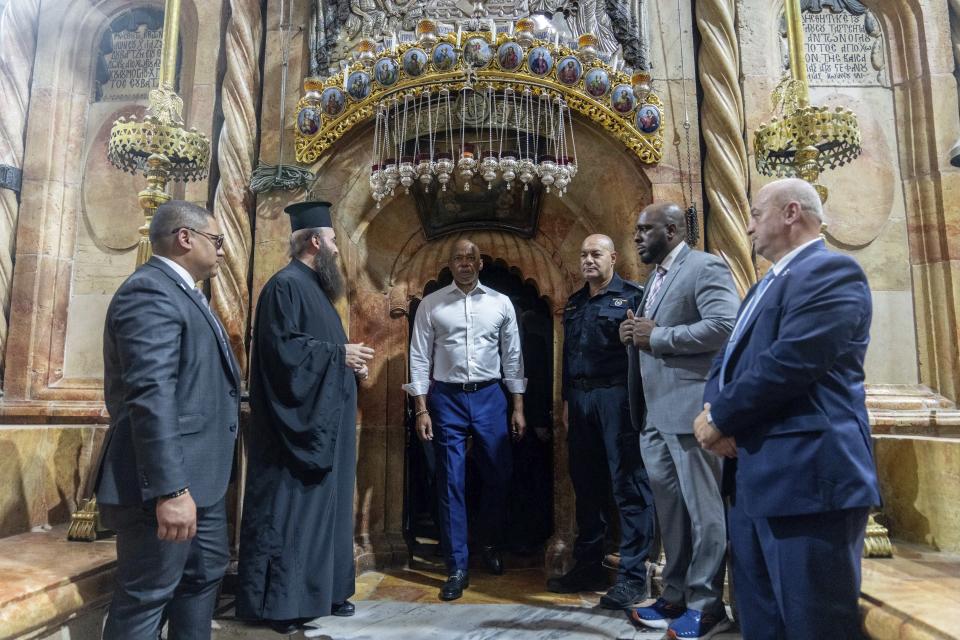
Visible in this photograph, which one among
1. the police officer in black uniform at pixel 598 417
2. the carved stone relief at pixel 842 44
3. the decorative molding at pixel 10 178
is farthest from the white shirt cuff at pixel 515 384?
the decorative molding at pixel 10 178

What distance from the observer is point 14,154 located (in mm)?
4578

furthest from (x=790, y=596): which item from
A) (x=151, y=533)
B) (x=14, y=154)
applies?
(x=14, y=154)

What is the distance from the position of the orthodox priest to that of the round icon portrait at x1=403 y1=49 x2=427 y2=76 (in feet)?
5.28

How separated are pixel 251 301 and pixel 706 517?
9.54ft

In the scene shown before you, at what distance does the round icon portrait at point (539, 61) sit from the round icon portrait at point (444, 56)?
1.54ft

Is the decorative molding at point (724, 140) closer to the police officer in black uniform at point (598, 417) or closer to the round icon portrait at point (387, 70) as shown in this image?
the police officer in black uniform at point (598, 417)

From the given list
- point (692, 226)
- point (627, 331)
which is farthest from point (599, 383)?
point (692, 226)

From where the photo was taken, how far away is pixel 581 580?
11.7ft

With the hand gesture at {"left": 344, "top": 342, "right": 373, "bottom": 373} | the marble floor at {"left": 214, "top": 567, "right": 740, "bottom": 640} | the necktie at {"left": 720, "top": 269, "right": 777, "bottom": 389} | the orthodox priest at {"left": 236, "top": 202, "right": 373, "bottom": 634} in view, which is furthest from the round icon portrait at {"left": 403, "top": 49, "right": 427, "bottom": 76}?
the marble floor at {"left": 214, "top": 567, "right": 740, "bottom": 640}

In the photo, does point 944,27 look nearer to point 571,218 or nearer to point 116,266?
point 571,218

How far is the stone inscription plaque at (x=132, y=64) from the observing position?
190 inches

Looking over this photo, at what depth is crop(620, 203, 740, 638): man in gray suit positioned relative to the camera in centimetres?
262

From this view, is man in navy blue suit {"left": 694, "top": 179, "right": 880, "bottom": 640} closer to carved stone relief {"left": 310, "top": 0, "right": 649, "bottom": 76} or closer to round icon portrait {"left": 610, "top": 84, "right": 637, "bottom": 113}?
round icon portrait {"left": 610, "top": 84, "right": 637, "bottom": 113}

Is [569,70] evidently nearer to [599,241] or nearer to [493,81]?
[493,81]
